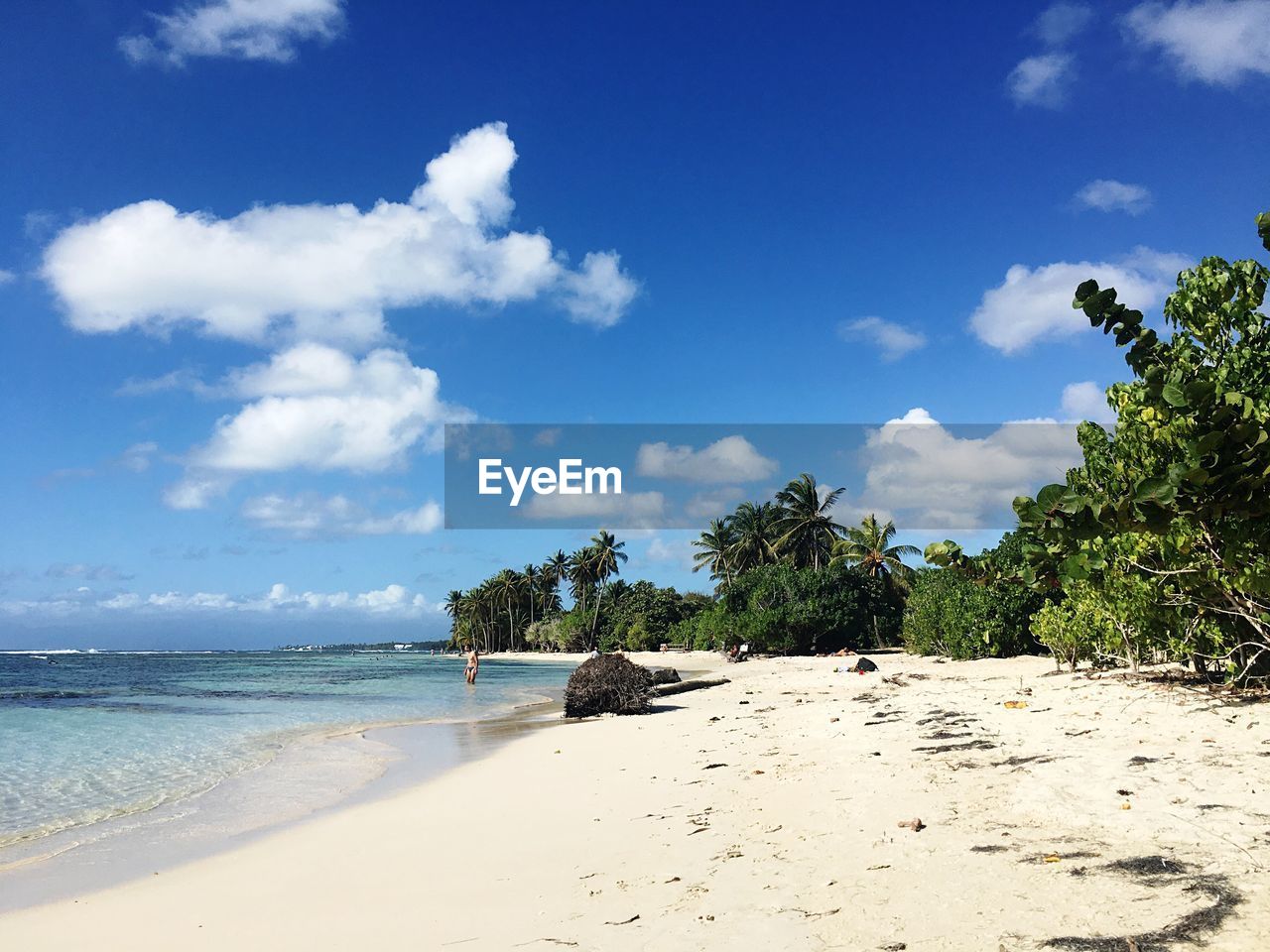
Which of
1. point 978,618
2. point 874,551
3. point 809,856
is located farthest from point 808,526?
point 809,856

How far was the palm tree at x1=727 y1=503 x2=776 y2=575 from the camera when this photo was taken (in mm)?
65188

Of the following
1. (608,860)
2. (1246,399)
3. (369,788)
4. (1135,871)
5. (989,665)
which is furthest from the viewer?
(989,665)

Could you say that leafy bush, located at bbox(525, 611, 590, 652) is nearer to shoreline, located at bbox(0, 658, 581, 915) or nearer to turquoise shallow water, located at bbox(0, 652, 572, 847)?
turquoise shallow water, located at bbox(0, 652, 572, 847)

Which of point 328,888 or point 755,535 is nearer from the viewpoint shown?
point 328,888

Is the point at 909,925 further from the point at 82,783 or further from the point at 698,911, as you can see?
the point at 82,783

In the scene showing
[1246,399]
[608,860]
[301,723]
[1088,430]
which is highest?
[1088,430]

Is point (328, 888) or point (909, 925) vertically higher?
point (909, 925)

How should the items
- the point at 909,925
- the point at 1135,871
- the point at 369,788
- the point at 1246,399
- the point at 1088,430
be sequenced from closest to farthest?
1. the point at 1246,399
2. the point at 909,925
3. the point at 1135,871
4. the point at 1088,430
5. the point at 369,788

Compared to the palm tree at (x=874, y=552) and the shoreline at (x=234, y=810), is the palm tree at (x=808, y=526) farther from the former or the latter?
the shoreline at (x=234, y=810)

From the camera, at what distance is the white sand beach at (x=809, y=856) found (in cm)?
416

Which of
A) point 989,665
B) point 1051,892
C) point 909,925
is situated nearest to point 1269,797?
point 1051,892

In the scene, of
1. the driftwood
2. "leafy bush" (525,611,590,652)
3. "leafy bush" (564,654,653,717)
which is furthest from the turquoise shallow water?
"leafy bush" (525,611,590,652)

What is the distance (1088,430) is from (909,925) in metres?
6.14

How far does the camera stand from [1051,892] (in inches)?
167
